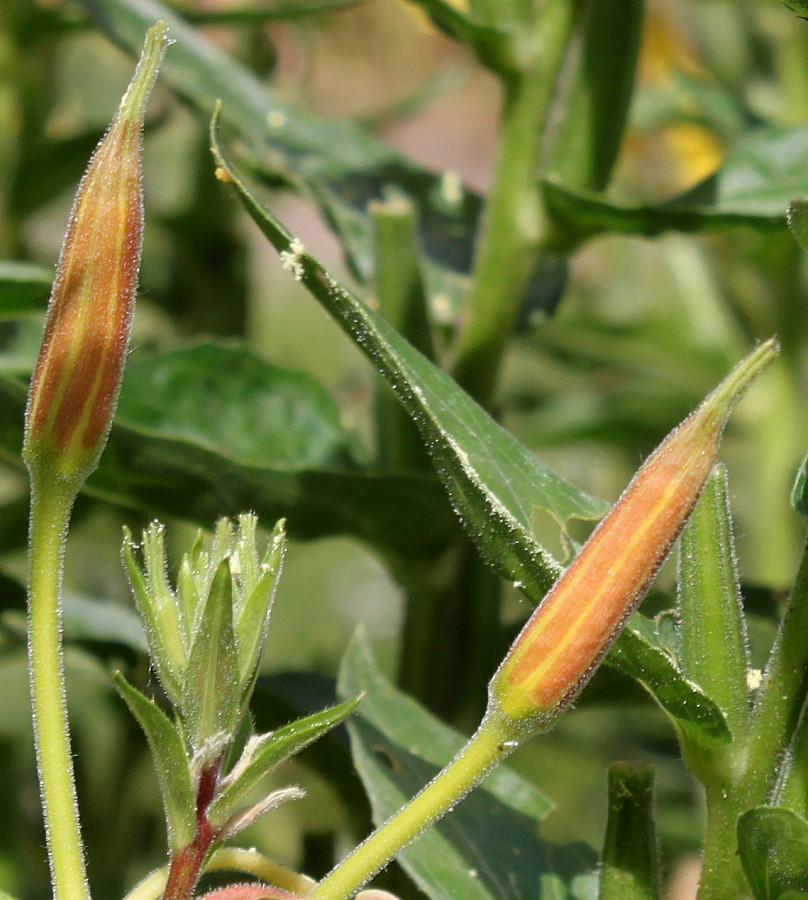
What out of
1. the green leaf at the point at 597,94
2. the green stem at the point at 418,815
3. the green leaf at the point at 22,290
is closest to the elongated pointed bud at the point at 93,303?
the green stem at the point at 418,815

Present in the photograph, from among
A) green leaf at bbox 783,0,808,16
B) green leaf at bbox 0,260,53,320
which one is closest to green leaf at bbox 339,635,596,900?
green leaf at bbox 0,260,53,320

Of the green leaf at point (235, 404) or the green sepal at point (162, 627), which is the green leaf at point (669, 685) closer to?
the green sepal at point (162, 627)

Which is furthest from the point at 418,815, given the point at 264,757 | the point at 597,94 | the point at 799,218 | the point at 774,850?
the point at 597,94

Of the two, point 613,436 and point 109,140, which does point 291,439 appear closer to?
point 109,140

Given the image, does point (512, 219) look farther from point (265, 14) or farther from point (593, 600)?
point (593, 600)

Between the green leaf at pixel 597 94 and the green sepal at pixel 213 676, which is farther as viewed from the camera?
the green leaf at pixel 597 94

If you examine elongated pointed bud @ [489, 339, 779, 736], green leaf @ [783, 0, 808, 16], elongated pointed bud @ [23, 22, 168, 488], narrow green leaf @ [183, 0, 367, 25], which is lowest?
elongated pointed bud @ [489, 339, 779, 736]

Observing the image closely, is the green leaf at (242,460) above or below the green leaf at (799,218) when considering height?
below

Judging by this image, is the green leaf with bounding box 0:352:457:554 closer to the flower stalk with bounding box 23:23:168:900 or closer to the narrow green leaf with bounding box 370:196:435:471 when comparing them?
the narrow green leaf with bounding box 370:196:435:471
